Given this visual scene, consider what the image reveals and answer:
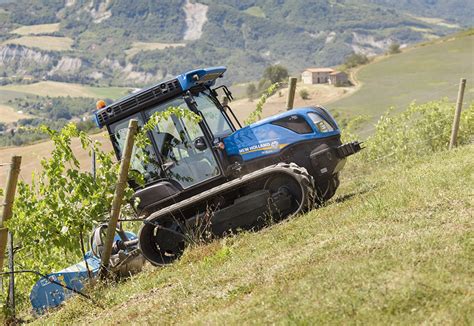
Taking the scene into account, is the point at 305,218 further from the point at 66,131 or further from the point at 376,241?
the point at 66,131

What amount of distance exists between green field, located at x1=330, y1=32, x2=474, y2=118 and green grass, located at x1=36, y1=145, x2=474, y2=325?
41.2 metres

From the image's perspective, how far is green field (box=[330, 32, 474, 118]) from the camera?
204ft

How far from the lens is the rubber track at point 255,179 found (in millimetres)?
10125

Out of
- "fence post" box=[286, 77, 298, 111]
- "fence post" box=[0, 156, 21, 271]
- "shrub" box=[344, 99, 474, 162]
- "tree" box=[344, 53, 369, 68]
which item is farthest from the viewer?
"tree" box=[344, 53, 369, 68]

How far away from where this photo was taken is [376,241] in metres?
7.03

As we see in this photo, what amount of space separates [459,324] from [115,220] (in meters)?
5.45

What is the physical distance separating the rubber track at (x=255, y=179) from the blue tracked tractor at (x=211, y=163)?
0.02 m

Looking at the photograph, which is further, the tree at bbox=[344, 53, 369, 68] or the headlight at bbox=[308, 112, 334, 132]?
the tree at bbox=[344, 53, 369, 68]

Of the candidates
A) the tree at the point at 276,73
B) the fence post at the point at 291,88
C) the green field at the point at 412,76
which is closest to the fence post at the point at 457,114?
the fence post at the point at 291,88

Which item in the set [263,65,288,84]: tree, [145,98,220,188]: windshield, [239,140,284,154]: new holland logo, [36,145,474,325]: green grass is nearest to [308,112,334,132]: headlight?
[239,140,284,154]: new holland logo

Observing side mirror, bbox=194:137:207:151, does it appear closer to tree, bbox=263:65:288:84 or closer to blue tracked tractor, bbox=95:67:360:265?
blue tracked tractor, bbox=95:67:360:265

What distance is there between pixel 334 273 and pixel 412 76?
242 feet

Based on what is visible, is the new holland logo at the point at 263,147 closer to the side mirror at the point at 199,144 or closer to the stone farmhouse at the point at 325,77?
the side mirror at the point at 199,144

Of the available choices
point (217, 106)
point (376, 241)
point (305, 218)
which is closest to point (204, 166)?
point (217, 106)
